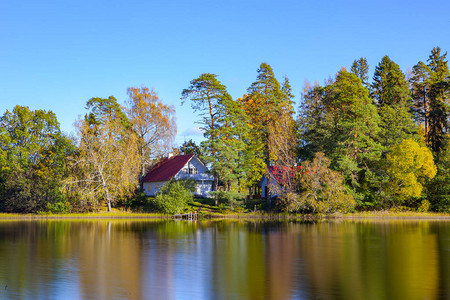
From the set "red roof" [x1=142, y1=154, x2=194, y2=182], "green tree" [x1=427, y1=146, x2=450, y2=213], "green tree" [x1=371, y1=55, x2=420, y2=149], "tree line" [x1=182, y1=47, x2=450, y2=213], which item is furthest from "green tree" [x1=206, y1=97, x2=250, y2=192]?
"green tree" [x1=427, y1=146, x2=450, y2=213]

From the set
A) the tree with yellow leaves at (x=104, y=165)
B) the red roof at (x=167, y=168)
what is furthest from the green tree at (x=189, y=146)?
the tree with yellow leaves at (x=104, y=165)

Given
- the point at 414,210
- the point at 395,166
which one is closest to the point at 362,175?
the point at 395,166

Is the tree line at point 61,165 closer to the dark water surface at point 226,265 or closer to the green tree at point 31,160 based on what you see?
the green tree at point 31,160

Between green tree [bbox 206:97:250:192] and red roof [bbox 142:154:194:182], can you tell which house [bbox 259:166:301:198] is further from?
red roof [bbox 142:154:194:182]

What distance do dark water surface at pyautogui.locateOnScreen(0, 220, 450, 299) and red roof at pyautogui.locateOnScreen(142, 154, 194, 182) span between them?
90.1 ft

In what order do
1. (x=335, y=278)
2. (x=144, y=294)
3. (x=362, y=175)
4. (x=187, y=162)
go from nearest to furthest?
(x=144, y=294) → (x=335, y=278) → (x=362, y=175) → (x=187, y=162)

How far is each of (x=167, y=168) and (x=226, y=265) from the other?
148 ft

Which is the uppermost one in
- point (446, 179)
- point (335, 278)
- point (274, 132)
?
point (274, 132)

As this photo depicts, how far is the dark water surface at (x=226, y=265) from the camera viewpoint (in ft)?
53.2

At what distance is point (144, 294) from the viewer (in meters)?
15.8

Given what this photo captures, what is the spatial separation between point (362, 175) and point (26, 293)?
44.3m

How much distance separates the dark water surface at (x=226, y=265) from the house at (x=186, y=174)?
2692 cm

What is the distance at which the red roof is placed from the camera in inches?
2485

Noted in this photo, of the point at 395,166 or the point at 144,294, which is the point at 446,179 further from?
the point at 144,294
